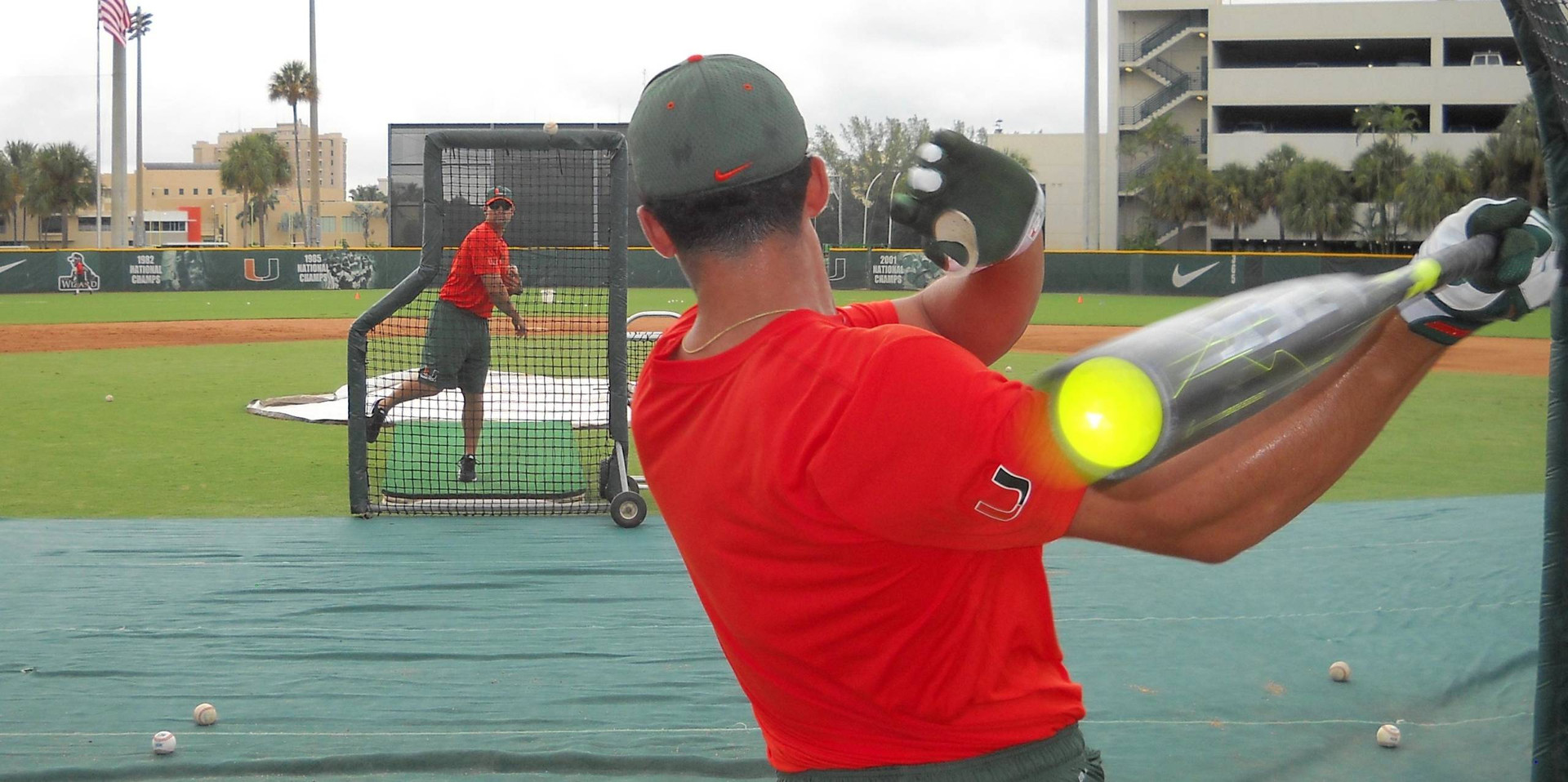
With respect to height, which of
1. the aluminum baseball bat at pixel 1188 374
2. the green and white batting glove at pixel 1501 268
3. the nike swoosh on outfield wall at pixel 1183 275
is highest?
the nike swoosh on outfield wall at pixel 1183 275

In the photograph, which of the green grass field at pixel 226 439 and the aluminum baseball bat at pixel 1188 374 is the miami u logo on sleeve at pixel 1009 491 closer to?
the aluminum baseball bat at pixel 1188 374

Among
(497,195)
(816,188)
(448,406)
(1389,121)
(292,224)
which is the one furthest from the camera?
(292,224)

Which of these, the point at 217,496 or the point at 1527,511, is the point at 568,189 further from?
the point at 1527,511

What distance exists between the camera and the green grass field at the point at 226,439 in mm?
7777

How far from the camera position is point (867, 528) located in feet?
3.99

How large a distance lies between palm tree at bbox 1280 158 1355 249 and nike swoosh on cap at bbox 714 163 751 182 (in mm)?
55079

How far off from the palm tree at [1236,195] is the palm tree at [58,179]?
216 feet

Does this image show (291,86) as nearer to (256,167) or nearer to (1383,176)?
(256,167)

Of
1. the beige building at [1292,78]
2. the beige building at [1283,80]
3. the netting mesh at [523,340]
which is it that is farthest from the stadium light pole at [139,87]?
the netting mesh at [523,340]

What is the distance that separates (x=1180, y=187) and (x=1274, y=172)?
385 cm

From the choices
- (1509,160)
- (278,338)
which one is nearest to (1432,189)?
(1509,160)

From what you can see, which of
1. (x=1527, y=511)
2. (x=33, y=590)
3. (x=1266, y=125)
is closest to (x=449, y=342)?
(x=33, y=590)

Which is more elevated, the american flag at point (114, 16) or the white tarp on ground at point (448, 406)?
the american flag at point (114, 16)

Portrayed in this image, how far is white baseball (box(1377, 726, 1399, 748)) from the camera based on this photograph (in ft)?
12.2
